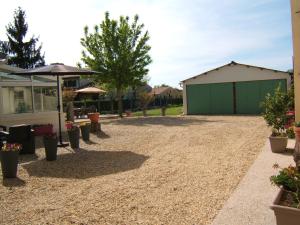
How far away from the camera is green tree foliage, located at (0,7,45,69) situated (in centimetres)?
3306

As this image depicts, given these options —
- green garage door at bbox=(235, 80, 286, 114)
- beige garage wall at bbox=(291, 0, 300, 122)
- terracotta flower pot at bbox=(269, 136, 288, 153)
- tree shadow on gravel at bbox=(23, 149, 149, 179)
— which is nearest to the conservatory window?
tree shadow on gravel at bbox=(23, 149, 149, 179)

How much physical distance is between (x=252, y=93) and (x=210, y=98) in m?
2.99

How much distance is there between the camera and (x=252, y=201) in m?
4.72

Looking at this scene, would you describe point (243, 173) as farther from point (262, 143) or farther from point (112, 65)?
point (112, 65)

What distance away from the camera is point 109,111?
32.5 meters

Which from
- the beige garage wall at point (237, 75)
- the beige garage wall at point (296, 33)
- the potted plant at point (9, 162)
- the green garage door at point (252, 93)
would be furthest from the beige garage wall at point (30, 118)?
the green garage door at point (252, 93)

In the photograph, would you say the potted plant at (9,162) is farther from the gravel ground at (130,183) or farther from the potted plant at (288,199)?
the potted plant at (288,199)

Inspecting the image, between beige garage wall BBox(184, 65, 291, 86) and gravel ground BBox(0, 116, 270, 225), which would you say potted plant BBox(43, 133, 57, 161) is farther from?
beige garage wall BBox(184, 65, 291, 86)

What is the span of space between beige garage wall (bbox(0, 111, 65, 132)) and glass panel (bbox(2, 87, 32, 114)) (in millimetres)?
274

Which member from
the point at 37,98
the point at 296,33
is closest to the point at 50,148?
the point at 37,98

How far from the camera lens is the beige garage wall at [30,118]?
12648 mm

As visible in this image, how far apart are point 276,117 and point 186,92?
16.7 m

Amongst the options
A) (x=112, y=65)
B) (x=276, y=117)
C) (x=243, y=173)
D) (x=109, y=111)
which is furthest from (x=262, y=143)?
(x=109, y=111)

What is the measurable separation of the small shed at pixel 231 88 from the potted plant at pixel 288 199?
20.0 m
